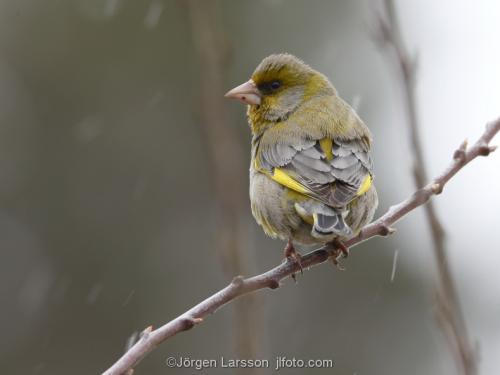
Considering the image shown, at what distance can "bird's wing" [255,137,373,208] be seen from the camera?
4.61 metres

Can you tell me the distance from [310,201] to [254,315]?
2035 mm

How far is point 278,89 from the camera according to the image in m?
5.91

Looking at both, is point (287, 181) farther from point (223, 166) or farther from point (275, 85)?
point (223, 166)

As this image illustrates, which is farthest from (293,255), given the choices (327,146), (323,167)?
(327,146)

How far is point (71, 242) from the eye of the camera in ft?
37.8

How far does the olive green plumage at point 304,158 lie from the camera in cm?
458

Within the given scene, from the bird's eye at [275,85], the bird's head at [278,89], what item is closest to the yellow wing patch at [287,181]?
the bird's head at [278,89]

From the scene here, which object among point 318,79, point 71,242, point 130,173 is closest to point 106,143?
point 130,173

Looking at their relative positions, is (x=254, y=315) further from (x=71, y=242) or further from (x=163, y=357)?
(x=71, y=242)

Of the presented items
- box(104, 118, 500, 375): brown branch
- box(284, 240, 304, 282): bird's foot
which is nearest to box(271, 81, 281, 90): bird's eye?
box(284, 240, 304, 282): bird's foot

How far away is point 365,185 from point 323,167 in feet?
0.97

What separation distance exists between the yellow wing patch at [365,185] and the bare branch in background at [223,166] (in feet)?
5.63

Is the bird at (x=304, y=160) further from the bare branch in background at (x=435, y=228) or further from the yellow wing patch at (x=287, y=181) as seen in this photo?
the bare branch in background at (x=435, y=228)

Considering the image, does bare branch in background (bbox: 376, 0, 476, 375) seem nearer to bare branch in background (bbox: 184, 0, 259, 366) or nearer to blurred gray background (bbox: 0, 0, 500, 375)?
bare branch in background (bbox: 184, 0, 259, 366)
